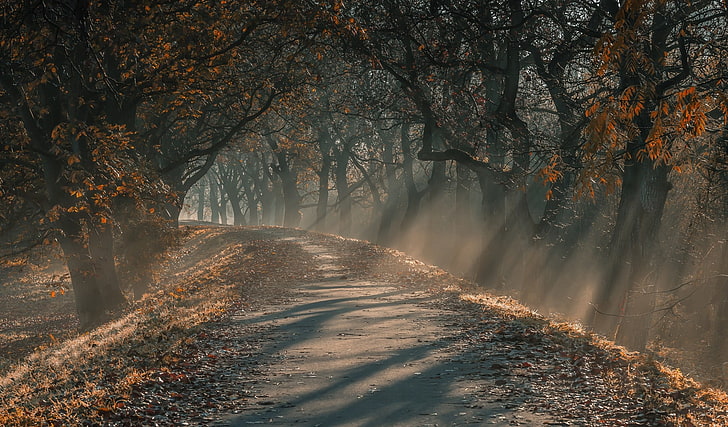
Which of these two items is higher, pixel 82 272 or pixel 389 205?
pixel 389 205

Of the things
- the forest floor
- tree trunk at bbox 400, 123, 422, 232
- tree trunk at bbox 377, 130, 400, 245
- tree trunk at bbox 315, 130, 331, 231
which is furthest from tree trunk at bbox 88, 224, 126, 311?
tree trunk at bbox 315, 130, 331, 231

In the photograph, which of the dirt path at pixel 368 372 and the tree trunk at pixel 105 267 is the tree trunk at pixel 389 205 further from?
the dirt path at pixel 368 372

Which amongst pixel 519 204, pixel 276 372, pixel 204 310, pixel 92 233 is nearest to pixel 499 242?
pixel 519 204

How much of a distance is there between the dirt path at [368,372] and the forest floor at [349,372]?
0.08ft

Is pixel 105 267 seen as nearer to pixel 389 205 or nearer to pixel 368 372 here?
pixel 368 372

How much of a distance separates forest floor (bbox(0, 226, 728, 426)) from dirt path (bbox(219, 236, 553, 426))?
3 cm

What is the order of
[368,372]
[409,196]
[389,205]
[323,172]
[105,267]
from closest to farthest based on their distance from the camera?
[368,372] → [105,267] → [409,196] → [389,205] → [323,172]

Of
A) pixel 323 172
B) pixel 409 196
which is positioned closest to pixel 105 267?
pixel 409 196

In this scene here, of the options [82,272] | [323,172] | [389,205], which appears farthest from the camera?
[323,172]

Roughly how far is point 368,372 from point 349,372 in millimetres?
259

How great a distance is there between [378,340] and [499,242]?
11.5 metres

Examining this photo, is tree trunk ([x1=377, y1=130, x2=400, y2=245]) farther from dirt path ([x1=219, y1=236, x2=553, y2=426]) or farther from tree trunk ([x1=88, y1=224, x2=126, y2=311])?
dirt path ([x1=219, y1=236, x2=553, y2=426])

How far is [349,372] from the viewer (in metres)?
8.72

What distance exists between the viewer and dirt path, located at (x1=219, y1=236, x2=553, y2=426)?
698 cm
